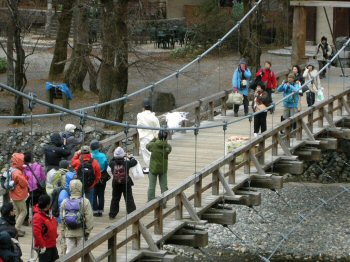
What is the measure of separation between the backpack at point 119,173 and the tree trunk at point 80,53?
14.1 m

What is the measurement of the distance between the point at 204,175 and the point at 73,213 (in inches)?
142

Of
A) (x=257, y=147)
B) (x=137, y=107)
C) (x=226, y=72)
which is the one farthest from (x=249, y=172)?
(x=226, y=72)

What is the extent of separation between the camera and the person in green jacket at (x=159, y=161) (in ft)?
56.5

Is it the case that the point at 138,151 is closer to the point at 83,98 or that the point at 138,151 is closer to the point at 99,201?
the point at 99,201

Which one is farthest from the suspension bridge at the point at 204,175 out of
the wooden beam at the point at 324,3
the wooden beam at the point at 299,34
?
the wooden beam at the point at 299,34

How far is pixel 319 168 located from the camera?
35.6 metres

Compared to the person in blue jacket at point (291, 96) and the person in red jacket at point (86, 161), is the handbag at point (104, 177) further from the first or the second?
the person in blue jacket at point (291, 96)

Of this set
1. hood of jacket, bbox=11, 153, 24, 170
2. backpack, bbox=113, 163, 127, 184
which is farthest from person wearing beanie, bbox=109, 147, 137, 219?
hood of jacket, bbox=11, 153, 24, 170

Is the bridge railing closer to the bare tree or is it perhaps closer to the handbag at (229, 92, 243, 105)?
the handbag at (229, 92, 243, 105)

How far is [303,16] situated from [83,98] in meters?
7.43

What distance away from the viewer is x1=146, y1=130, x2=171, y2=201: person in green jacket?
17.2 m

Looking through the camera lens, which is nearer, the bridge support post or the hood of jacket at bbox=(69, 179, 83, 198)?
the hood of jacket at bbox=(69, 179, 83, 198)

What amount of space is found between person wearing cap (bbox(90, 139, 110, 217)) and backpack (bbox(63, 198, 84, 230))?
2114 millimetres

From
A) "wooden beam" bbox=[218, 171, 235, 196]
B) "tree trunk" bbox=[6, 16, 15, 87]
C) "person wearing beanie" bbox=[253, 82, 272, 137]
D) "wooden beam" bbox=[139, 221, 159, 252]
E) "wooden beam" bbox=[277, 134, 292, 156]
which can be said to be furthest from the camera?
"tree trunk" bbox=[6, 16, 15, 87]
